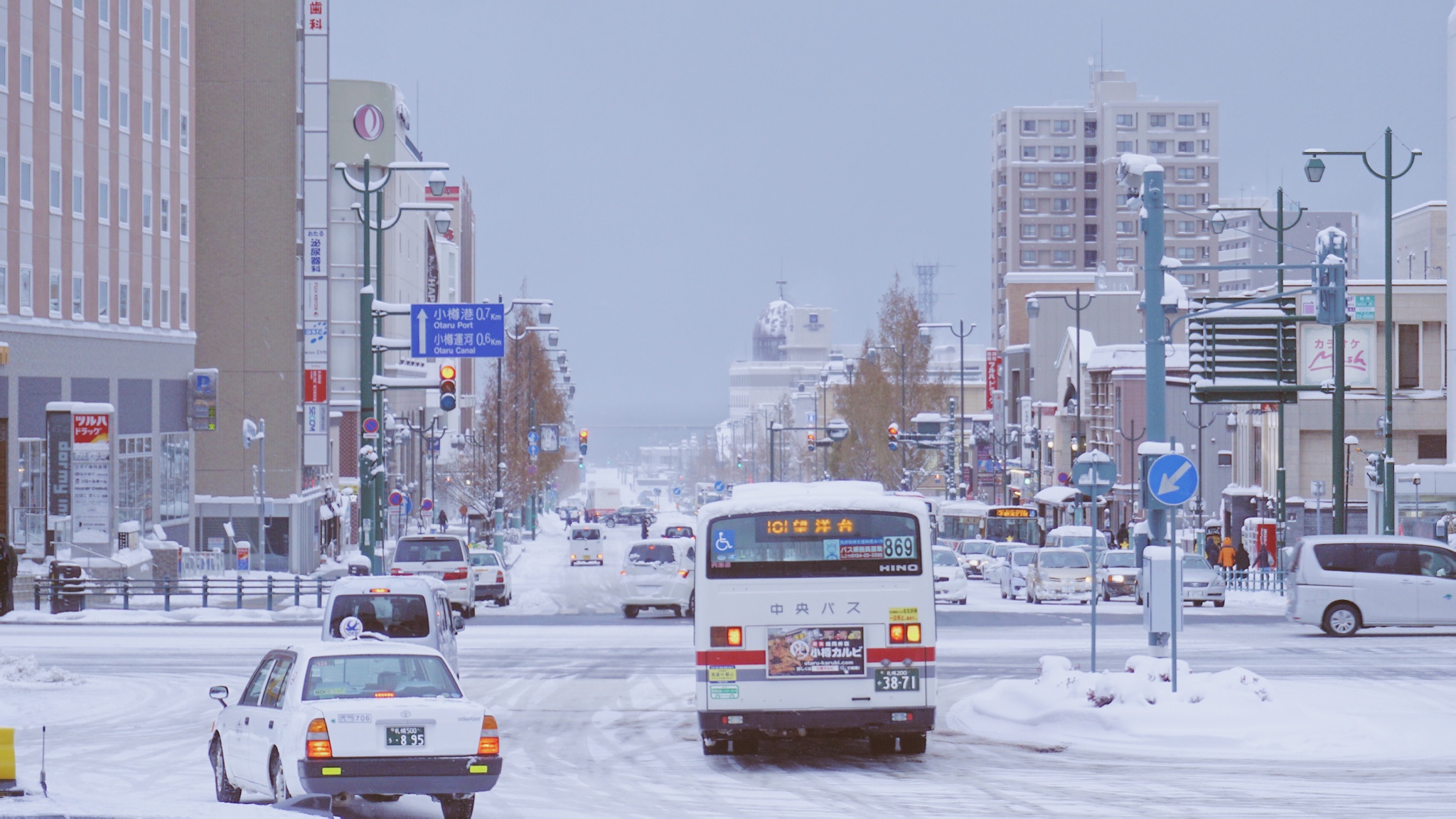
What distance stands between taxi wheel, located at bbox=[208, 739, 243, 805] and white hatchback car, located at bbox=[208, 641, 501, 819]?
37cm

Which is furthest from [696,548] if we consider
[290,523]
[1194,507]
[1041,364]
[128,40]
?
[1041,364]

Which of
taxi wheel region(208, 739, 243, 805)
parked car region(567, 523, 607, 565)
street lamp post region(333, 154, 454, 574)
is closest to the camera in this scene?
taxi wheel region(208, 739, 243, 805)

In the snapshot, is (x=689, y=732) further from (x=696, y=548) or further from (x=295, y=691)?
(x=295, y=691)

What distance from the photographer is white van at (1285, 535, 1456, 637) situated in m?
33.8

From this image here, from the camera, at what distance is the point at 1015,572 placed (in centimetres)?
5012

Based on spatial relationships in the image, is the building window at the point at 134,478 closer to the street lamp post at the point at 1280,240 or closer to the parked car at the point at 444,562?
the parked car at the point at 444,562

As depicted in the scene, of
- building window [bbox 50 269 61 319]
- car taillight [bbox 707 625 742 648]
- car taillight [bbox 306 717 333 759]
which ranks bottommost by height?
car taillight [bbox 306 717 333 759]

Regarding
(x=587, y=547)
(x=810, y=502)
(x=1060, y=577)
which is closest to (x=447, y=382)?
(x=1060, y=577)

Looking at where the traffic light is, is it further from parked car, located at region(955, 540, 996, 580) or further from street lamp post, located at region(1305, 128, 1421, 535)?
parked car, located at region(955, 540, 996, 580)

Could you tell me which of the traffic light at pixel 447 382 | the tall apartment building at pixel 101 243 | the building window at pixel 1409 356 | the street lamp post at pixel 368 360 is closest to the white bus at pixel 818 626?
the street lamp post at pixel 368 360

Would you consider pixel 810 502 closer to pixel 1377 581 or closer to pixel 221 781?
pixel 221 781

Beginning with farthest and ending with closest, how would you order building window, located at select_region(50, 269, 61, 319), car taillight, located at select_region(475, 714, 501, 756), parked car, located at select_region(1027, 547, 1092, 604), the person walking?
building window, located at select_region(50, 269, 61, 319), parked car, located at select_region(1027, 547, 1092, 604), the person walking, car taillight, located at select_region(475, 714, 501, 756)

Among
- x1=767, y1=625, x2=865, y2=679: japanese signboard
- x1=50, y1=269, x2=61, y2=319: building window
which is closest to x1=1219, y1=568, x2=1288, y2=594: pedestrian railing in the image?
x1=50, y1=269, x2=61, y2=319: building window

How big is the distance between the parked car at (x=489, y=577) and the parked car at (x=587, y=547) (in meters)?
24.9
